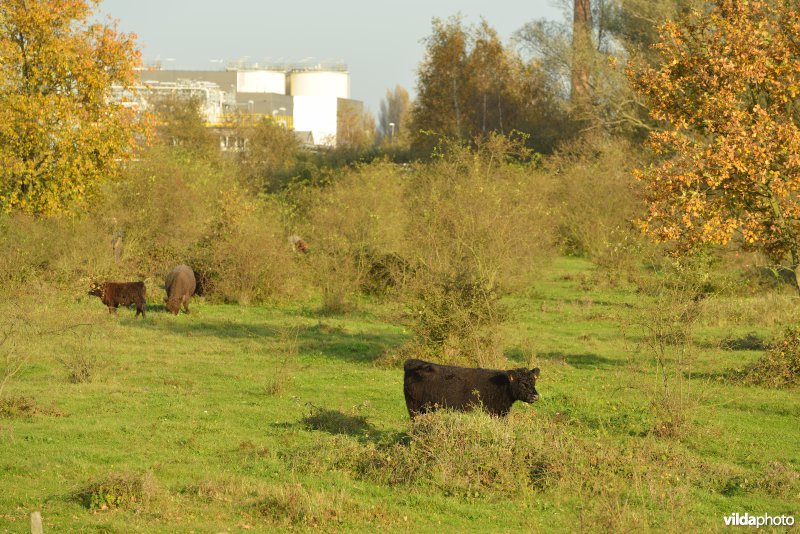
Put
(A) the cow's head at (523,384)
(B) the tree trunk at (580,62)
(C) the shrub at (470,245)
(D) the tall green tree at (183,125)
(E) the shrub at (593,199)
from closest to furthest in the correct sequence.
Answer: (A) the cow's head at (523,384), (C) the shrub at (470,245), (E) the shrub at (593,199), (B) the tree trunk at (580,62), (D) the tall green tree at (183,125)

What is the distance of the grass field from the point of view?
930 centimetres

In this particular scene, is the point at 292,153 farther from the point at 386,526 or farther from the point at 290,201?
the point at 386,526

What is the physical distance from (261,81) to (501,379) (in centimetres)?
8583

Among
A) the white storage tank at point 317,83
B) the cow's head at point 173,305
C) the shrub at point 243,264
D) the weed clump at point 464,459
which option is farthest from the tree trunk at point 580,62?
the white storage tank at point 317,83

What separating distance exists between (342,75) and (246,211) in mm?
71105

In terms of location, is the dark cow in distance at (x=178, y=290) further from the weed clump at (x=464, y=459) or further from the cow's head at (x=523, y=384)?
the weed clump at (x=464, y=459)

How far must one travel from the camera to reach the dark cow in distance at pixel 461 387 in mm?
11656

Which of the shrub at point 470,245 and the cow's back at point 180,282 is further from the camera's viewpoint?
the cow's back at point 180,282

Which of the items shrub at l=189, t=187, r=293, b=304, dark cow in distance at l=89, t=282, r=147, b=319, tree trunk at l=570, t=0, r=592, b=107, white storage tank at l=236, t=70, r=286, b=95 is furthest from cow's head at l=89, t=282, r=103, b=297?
white storage tank at l=236, t=70, r=286, b=95

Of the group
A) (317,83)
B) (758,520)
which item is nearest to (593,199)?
(758,520)

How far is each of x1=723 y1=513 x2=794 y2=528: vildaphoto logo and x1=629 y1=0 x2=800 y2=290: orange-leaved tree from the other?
19.8 feet

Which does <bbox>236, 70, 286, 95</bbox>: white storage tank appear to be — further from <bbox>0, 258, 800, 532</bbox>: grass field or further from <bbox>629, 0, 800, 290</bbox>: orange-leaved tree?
<bbox>629, 0, 800, 290</bbox>: orange-leaved tree

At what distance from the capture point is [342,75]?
96375 mm

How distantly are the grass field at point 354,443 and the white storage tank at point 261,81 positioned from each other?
75353 mm
